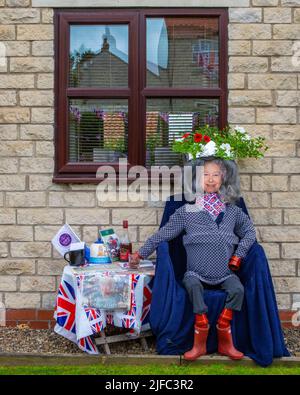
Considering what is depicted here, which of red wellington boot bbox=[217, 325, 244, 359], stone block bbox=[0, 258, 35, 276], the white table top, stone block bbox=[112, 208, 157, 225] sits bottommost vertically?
red wellington boot bbox=[217, 325, 244, 359]

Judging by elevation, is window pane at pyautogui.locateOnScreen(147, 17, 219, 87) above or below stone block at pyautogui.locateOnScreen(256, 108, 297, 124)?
above

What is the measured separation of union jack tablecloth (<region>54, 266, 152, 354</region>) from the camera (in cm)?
435

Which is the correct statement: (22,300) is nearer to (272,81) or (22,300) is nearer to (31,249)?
(31,249)

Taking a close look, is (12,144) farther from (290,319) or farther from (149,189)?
(290,319)

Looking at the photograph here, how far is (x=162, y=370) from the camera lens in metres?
4.15

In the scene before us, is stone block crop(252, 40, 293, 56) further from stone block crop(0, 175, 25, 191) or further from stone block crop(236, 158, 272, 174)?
stone block crop(0, 175, 25, 191)

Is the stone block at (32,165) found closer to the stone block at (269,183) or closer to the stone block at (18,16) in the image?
the stone block at (18,16)

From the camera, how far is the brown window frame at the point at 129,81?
5227mm

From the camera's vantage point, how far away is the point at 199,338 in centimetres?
423

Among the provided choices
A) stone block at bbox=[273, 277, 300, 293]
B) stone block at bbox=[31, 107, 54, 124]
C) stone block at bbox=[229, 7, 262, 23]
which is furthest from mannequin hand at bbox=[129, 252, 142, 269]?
stone block at bbox=[229, 7, 262, 23]

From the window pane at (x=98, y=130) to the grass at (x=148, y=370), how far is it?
1873 millimetres

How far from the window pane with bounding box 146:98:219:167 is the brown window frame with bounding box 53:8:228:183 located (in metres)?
0.07

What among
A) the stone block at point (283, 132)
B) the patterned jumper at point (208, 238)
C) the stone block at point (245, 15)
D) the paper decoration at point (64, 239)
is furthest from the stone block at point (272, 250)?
the stone block at point (245, 15)

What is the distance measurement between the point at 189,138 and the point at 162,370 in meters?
1.81
